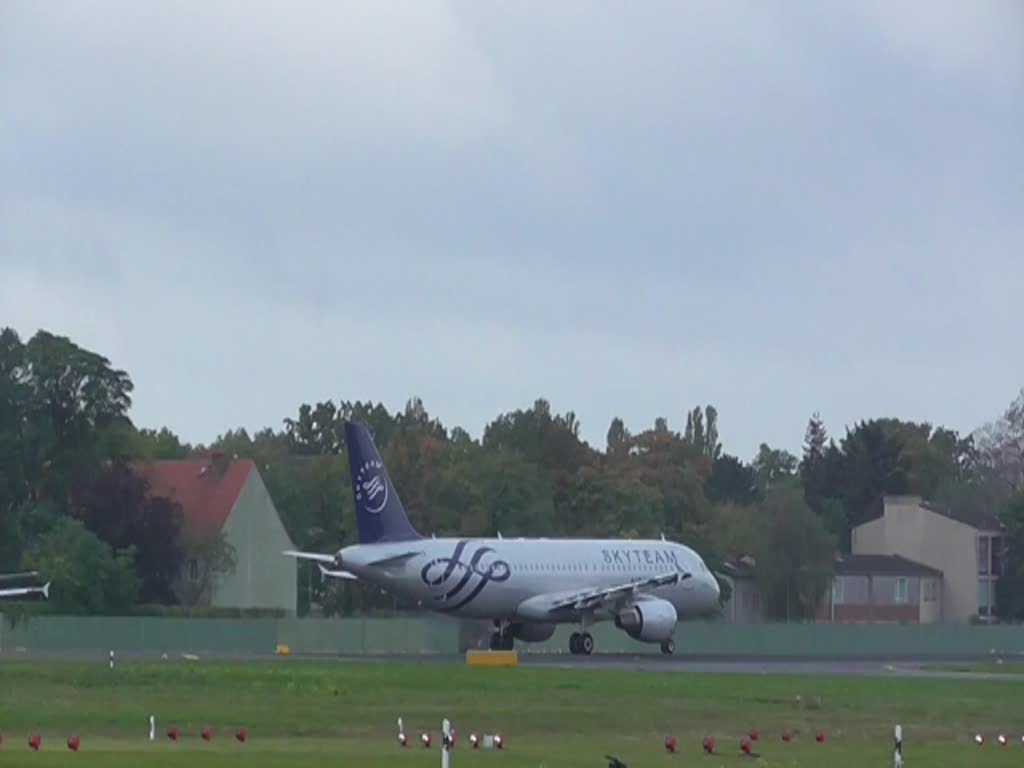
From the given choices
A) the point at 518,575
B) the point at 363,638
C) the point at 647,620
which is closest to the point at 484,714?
the point at 518,575

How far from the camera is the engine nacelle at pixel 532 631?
7362 centimetres

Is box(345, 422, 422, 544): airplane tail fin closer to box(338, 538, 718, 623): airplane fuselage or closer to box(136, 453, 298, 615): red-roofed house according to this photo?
box(338, 538, 718, 623): airplane fuselage

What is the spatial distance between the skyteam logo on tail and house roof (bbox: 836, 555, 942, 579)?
138ft

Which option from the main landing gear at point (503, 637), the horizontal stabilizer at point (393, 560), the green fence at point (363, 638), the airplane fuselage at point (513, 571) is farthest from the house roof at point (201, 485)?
the horizontal stabilizer at point (393, 560)

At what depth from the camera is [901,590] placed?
11038cm

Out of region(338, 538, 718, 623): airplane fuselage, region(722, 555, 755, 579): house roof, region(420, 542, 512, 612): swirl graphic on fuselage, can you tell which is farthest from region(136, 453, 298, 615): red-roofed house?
region(420, 542, 512, 612): swirl graphic on fuselage

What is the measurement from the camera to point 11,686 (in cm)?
4609

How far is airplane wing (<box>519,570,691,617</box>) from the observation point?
7088 centimetres

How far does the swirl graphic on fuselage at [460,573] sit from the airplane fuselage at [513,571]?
29 millimetres

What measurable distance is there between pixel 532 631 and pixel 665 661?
8055mm

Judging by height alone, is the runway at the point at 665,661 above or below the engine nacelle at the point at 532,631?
below

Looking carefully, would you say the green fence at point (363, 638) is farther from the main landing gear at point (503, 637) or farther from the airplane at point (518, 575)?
the airplane at point (518, 575)

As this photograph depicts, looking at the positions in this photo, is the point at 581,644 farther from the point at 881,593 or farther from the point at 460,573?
the point at 881,593

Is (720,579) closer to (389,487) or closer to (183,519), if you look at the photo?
(183,519)
